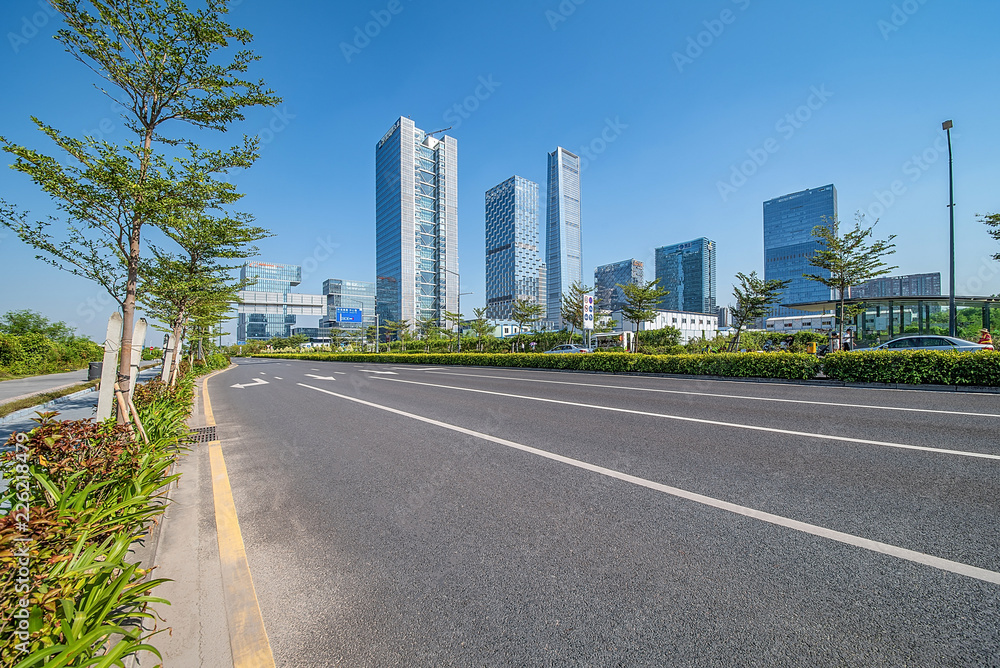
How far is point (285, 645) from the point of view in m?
1.99

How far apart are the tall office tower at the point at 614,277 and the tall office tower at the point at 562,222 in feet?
37.3

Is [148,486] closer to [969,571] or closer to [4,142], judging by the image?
[4,142]

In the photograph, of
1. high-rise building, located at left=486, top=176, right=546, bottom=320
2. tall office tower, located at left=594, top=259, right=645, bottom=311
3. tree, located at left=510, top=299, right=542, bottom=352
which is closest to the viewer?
tree, located at left=510, top=299, right=542, bottom=352

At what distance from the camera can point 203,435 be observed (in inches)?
267

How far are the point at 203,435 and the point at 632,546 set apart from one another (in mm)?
7203

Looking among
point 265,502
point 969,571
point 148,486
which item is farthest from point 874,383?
point 148,486

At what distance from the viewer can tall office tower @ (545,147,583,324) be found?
441 feet

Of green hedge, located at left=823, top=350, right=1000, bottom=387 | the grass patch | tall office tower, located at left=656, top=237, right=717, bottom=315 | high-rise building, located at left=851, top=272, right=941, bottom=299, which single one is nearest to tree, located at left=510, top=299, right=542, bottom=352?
green hedge, located at left=823, top=350, right=1000, bottom=387

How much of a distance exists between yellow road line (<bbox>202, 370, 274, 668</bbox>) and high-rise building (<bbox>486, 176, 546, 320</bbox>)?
13126 cm

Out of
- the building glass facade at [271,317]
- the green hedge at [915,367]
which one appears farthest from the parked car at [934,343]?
the building glass facade at [271,317]

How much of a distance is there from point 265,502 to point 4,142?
4.44 meters

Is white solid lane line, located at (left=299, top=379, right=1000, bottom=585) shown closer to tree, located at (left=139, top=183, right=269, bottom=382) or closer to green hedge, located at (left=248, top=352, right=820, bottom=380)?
tree, located at (left=139, top=183, right=269, bottom=382)

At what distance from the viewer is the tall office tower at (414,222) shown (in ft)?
336

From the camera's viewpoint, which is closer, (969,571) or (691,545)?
(969,571)
